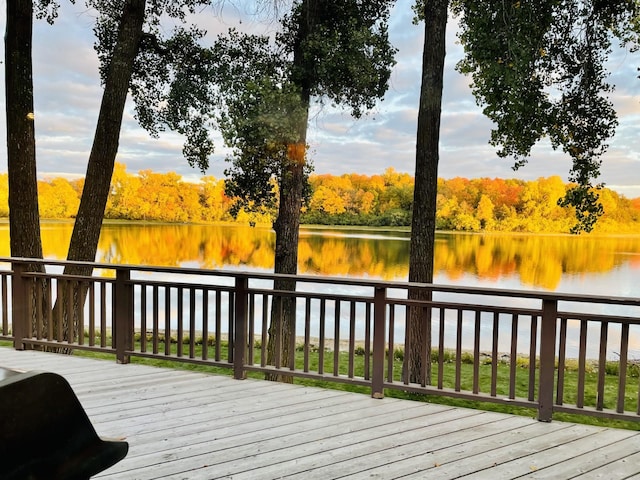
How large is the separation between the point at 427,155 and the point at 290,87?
1965 mm

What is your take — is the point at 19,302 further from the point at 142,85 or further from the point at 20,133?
the point at 142,85

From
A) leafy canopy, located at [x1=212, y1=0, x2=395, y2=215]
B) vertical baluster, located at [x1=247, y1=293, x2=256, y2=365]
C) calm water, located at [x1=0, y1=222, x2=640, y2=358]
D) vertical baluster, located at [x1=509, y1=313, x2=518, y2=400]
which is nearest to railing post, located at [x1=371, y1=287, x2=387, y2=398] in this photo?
vertical baluster, located at [x1=509, y1=313, x2=518, y2=400]

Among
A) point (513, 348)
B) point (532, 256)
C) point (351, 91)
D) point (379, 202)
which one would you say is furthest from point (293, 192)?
point (532, 256)

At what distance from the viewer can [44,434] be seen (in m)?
1.31

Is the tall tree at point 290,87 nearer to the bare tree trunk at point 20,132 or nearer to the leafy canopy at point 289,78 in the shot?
the leafy canopy at point 289,78

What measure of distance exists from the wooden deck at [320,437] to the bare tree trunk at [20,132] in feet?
10.7

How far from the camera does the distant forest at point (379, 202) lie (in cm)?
1105

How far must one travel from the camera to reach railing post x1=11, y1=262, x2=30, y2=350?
16.0ft

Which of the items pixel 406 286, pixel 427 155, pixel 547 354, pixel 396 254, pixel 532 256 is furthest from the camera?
pixel 396 254

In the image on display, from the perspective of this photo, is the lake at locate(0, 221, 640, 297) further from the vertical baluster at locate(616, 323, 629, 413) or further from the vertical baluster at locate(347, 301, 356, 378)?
the vertical baluster at locate(616, 323, 629, 413)

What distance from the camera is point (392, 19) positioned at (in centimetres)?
702

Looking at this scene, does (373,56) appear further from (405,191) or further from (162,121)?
(405,191)

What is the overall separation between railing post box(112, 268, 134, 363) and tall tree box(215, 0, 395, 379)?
181 cm

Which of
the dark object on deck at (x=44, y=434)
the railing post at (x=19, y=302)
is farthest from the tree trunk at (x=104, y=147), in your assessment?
the dark object on deck at (x=44, y=434)
